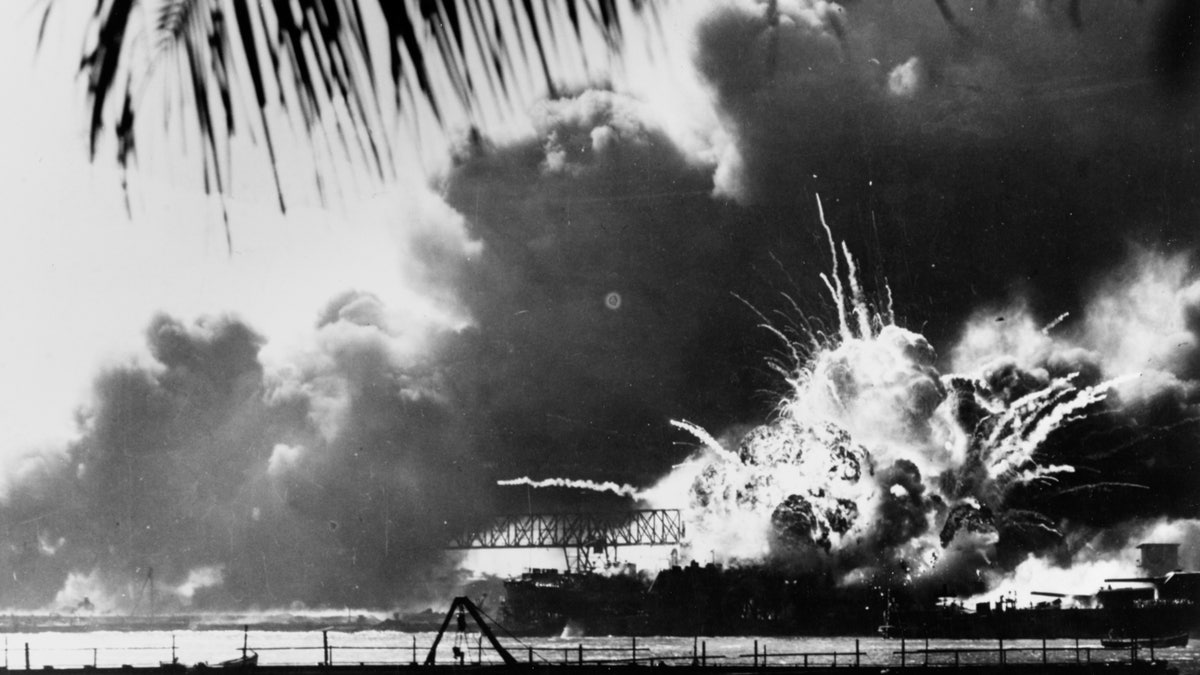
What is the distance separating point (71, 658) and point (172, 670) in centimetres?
10326

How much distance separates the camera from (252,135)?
13.3 ft

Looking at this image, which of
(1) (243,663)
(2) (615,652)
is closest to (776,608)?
(2) (615,652)

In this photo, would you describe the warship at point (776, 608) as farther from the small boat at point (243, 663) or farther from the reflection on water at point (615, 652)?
the small boat at point (243, 663)

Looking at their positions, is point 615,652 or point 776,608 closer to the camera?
point 615,652

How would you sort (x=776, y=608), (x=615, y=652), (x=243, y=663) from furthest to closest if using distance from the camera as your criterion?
(x=776, y=608), (x=615, y=652), (x=243, y=663)

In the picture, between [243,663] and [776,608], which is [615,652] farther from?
[243,663]

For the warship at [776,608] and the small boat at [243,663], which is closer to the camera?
the small boat at [243,663]

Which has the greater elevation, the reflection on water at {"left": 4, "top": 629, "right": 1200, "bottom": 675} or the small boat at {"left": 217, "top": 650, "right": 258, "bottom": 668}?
the small boat at {"left": 217, "top": 650, "right": 258, "bottom": 668}

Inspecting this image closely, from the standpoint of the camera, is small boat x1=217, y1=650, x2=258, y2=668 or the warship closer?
small boat x1=217, y1=650, x2=258, y2=668

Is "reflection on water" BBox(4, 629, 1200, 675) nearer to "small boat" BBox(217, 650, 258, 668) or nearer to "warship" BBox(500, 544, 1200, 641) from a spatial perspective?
"warship" BBox(500, 544, 1200, 641)

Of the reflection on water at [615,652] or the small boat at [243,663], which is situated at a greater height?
the small boat at [243,663]

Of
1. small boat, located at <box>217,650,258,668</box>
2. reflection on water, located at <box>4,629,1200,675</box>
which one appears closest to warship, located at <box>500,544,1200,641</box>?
reflection on water, located at <box>4,629,1200,675</box>

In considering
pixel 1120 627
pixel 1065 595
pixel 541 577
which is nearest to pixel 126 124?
pixel 1120 627

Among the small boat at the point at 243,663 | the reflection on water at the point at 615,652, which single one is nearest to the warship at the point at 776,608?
the reflection on water at the point at 615,652
